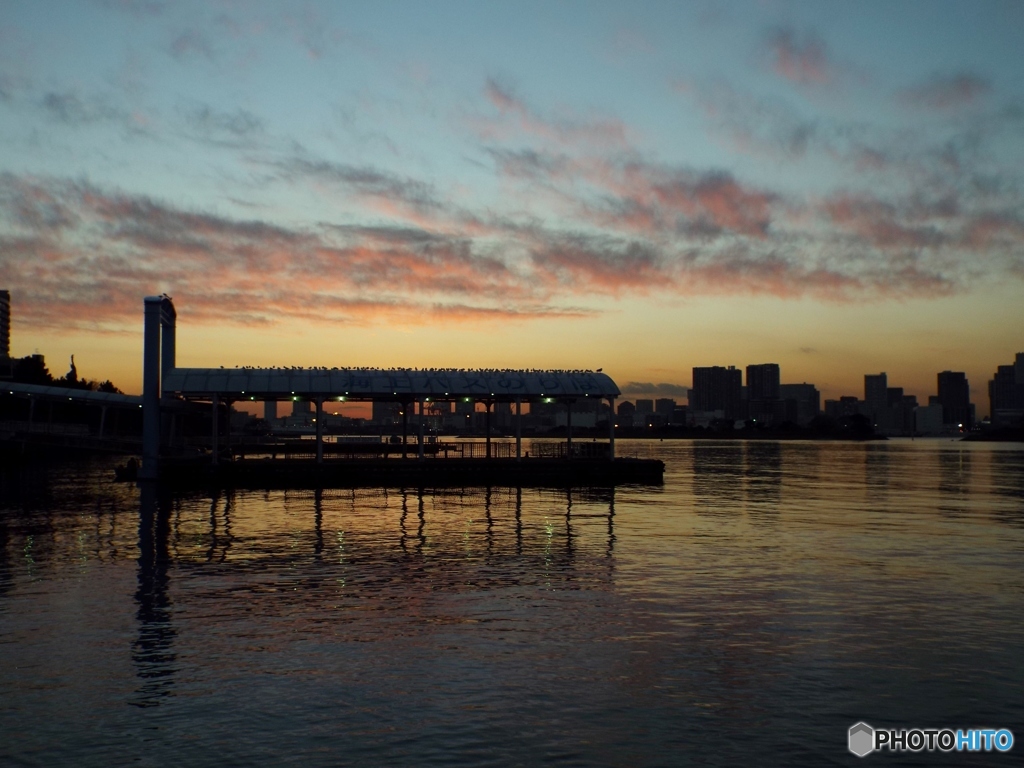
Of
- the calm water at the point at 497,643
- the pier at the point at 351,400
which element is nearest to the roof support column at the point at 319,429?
the pier at the point at 351,400

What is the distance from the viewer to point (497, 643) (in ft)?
62.3

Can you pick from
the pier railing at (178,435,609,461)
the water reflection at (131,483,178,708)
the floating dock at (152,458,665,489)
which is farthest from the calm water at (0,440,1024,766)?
the pier railing at (178,435,609,461)

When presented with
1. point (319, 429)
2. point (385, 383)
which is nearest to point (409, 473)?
point (385, 383)

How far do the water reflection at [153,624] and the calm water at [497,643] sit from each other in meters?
0.10

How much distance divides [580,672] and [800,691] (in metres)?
4.05

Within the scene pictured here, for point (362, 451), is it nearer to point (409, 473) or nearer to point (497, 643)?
point (409, 473)

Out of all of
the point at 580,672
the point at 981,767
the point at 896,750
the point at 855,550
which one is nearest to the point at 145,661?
the point at 580,672

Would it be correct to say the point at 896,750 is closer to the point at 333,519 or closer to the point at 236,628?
the point at 236,628

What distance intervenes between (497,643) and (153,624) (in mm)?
8404

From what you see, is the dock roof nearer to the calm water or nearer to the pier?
the pier

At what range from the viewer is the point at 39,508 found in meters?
49.6

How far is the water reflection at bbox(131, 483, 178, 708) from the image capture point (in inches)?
625

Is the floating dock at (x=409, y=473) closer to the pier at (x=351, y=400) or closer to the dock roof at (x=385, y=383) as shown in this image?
the pier at (x=351, y=400)

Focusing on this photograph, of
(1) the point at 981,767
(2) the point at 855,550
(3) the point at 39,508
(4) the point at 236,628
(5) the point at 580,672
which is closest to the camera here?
(1) the point at 981,767
